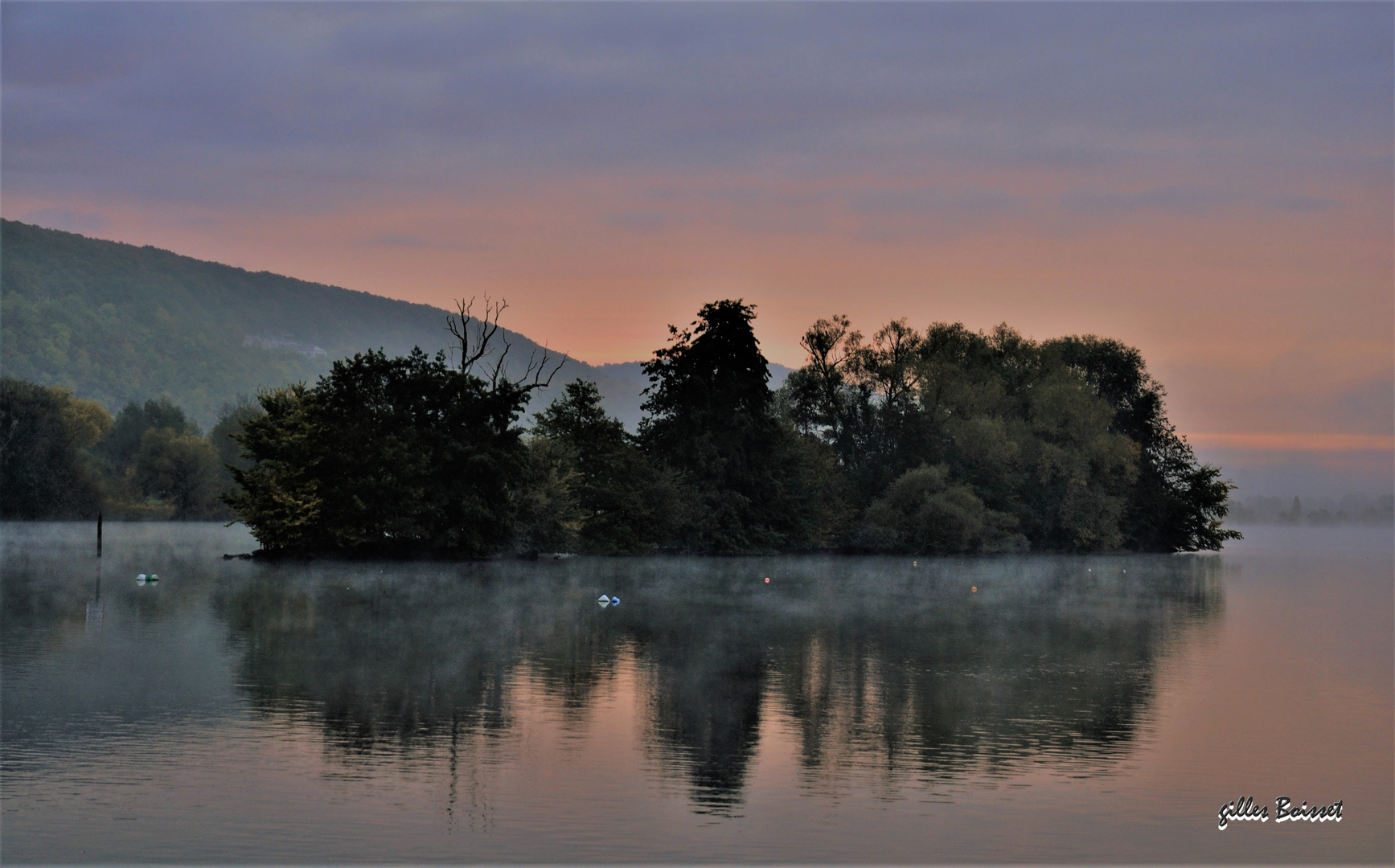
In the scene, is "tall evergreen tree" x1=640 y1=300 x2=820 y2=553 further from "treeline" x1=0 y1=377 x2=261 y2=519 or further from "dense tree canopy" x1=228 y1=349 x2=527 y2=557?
"treeline" x1=0 y1=377 x2=261 y2=519

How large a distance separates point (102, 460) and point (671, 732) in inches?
6071

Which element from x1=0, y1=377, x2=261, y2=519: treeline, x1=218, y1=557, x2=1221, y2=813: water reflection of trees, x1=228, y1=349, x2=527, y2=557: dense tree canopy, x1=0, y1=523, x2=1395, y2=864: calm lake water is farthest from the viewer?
x1=0, y1=377, x2=261, y2=519: treeline

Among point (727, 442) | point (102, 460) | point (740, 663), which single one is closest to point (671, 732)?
point (740, 663)

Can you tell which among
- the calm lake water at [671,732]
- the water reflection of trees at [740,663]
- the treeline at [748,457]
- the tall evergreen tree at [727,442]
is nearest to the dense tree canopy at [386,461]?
the treeline at [748,457]

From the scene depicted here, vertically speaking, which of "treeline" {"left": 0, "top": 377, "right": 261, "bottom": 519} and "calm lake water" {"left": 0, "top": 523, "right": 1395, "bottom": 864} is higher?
"treeline" {"left": 0, "top": 377, "right": 261, "bottom": 519}

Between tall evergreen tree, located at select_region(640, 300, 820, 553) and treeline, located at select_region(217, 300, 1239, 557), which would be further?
tall evergreen tree, located at select_region(640, 300, 820, 553)

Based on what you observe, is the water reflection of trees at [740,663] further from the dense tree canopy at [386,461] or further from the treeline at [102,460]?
the treeline at [102,460]

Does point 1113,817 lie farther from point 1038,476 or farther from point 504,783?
point 1038,476

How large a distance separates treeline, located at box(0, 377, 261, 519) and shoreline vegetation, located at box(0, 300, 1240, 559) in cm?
90

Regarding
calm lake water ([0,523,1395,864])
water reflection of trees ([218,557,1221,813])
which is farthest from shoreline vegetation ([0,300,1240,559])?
calm lake water ([0,523,1395,864])

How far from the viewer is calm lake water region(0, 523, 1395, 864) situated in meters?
15.2

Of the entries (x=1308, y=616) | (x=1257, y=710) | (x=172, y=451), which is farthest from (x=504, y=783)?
(x=172, y=451)

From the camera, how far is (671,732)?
21.6 m

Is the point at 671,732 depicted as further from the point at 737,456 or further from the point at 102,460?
the point at 102,460
